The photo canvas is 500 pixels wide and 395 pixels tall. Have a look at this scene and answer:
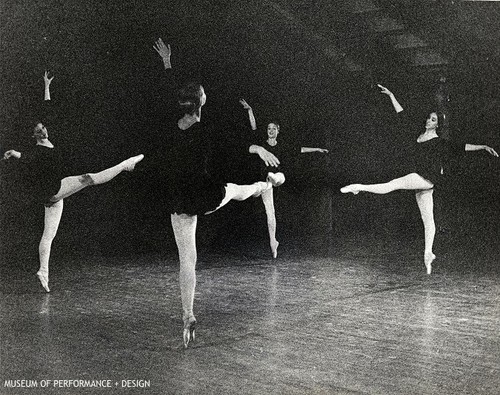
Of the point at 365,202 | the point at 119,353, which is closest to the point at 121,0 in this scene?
the point at 119,353

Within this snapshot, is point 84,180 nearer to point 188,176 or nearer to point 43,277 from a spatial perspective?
point 43,277

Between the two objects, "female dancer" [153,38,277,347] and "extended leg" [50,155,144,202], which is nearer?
"female dancer" [153,38,277,347]

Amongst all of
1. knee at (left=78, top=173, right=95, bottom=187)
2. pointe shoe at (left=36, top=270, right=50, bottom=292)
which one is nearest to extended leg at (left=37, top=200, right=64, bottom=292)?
pointe shoe at (left=36, top=270, right=50, bottom=292)

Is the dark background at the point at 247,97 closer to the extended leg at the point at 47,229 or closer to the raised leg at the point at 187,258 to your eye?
the extended leg at the point at 47,229

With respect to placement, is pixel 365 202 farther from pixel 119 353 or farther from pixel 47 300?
pixel 119 353

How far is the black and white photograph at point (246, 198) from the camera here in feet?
10.3

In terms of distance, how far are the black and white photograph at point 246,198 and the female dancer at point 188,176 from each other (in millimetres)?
11

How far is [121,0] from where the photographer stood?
5.94 m

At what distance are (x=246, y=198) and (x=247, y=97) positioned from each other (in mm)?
2348

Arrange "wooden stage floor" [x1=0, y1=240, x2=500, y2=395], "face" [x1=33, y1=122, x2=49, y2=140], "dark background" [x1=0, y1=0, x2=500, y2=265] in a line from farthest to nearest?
"dark background" [x1=0, y1=0, x2=500, y2=265] < "face" [x1=33, y1=122, x2=49, y2=140] < "wooden stage floor" [x1=0, y1=240, x2=500, y2=395]

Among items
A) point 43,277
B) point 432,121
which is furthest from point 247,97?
point 43,277

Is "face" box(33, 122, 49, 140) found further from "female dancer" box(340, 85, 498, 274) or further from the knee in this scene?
"female dancer" box(340, 85, 498, 274)

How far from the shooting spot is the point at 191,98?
10.7 feet

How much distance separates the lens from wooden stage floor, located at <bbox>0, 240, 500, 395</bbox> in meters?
2.77
